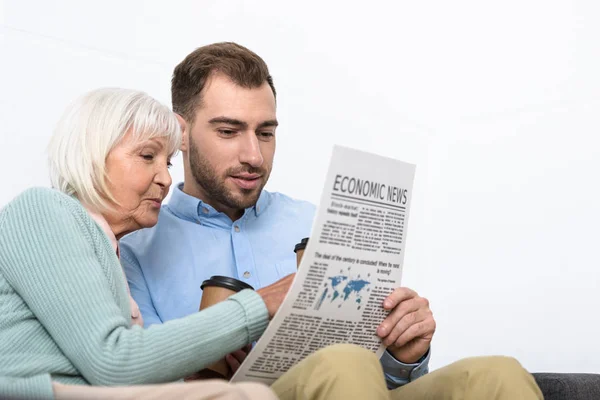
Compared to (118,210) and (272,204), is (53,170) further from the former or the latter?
(272,204)

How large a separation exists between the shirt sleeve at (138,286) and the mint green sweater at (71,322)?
0.49 meters

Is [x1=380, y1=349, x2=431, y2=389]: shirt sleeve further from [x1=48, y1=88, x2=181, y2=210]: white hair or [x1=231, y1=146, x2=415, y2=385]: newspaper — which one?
[x1=48, y1=88, x2=181, y2=210]: white hair

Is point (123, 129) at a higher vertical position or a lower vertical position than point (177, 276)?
higher

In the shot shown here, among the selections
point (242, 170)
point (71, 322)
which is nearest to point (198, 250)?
point (242, 170)

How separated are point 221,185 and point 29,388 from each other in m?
0.97

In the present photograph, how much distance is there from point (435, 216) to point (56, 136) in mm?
2341

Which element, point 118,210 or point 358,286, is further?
point 118,210

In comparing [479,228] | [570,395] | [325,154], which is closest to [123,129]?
[570,395]

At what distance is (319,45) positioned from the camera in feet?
10.6

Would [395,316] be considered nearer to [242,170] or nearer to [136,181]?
A: [136,181]

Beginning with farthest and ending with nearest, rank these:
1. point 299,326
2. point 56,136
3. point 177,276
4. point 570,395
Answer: point 177,276
point 570,395
point 56,136
point 299,326

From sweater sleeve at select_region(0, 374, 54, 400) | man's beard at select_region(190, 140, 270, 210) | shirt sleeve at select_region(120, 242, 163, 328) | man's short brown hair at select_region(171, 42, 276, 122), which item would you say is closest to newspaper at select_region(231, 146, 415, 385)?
sweater sleeve at select_region(0, 374, 54, 400)

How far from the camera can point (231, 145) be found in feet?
6.59

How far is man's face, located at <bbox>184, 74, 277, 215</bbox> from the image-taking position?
6.59 feet
